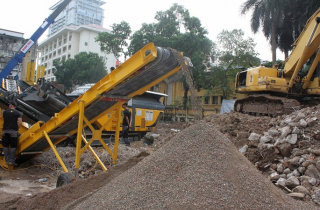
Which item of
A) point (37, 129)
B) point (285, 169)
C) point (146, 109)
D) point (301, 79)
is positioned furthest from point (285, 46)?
point (37, 129)

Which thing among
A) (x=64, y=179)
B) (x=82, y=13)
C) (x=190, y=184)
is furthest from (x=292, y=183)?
(x=82, y=13)

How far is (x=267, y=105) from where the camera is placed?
1068 centimetres

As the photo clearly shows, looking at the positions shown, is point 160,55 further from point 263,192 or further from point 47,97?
point 47,97

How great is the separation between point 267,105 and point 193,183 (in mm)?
8741

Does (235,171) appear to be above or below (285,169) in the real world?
above

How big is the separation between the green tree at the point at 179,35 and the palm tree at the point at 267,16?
12.8 feet

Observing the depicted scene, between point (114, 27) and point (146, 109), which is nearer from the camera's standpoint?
point (146, 109)

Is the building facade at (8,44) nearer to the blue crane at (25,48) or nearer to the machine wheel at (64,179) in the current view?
the blue crane at (25,48)

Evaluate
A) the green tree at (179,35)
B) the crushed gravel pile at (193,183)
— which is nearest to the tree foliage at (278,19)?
the green tree at (179,35)

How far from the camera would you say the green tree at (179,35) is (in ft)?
77.9

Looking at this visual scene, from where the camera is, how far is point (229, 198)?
2625mm

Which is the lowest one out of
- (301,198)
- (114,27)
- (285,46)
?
(301,198)

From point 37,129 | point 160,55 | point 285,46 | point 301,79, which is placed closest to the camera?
point 160,55

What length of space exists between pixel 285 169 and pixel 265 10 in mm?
20655
